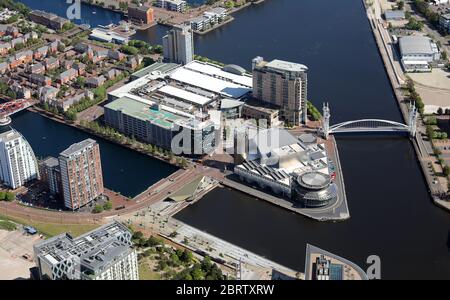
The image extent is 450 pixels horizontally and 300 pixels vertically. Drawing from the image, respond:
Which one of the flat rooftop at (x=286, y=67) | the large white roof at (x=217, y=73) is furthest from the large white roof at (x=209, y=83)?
the flat rooftop at (x=286, y=67)

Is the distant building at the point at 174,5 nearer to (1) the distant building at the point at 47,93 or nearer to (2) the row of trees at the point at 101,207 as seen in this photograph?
(1) the distant building at the point at 47,93

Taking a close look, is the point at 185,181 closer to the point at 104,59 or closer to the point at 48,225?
the point at 48,225

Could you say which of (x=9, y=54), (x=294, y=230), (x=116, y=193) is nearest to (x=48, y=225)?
(x=116, y=193)

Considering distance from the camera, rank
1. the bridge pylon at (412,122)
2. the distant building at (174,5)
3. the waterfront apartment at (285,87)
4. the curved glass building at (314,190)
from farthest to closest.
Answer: the distant building at (174,5) → the waterfront apartment at (285,87) → the bridge pylon at (412,122) → the curved glass building at (314,190)

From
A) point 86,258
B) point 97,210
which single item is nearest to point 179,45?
point 97,210

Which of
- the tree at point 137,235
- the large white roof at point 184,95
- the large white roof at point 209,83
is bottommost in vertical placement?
the tree at point 137,235

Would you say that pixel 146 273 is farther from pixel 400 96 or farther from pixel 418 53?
pixel 418 53

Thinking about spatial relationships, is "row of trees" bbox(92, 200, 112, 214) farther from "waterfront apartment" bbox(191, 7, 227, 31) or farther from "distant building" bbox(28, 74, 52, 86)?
"waterfront apartment" bbox(191, 7, 227, 31)
